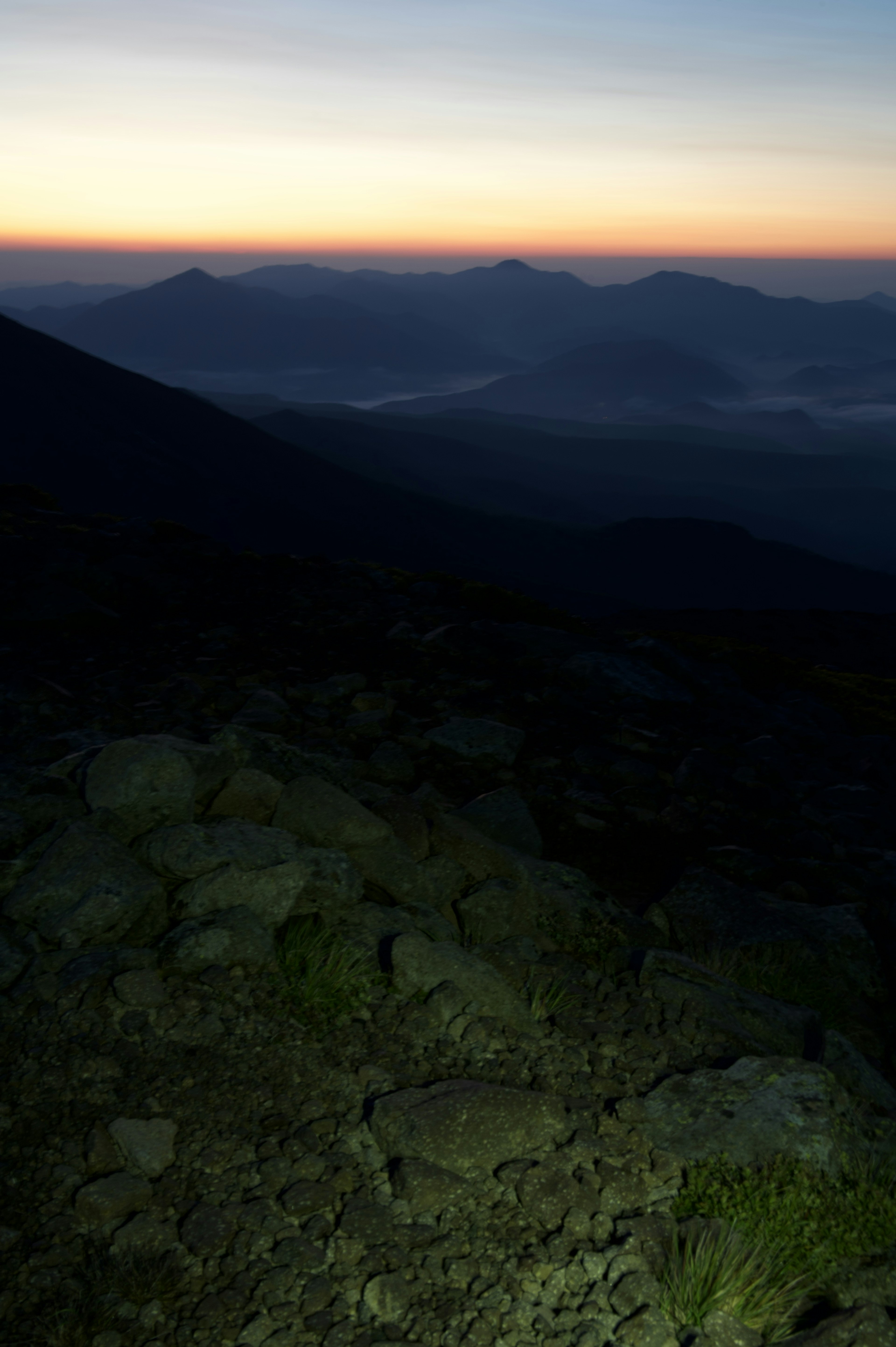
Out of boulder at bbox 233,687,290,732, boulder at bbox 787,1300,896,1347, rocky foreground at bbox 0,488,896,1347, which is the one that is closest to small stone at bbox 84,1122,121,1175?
rocky foreground at bbox 0,488,896,1347

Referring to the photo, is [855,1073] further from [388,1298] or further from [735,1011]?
[388,1298]

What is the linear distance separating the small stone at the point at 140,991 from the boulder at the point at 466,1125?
1.55 meters

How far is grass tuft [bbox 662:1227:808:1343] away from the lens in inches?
156

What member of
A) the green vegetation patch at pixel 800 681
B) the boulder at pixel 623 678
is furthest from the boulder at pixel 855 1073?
the green vegetation patch at pixel 800 681

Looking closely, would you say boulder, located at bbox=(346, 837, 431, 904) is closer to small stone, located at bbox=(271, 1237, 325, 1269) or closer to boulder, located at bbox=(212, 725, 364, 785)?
boulder, located at bbox=(212, 725, 364, 785)

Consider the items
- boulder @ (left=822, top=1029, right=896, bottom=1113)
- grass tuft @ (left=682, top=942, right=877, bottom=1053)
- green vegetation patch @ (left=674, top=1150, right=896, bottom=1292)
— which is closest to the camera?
green vegetation patch @ (left=674, top=1150, right=896, bottom=1292)

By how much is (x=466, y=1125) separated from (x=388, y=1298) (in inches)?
38.4

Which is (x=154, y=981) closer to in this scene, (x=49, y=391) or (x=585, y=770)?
(x=585, y=770)

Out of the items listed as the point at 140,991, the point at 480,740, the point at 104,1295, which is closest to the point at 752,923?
the point at 480,740

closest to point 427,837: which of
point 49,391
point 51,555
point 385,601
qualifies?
point 385,601

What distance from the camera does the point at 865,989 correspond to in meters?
8.84

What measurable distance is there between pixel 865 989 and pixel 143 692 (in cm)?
976

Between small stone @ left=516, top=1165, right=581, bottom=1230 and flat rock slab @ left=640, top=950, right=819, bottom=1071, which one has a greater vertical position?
small stone @ left=516, top=1165, right=581, bottom=1230

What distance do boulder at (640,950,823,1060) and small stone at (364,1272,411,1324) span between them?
8.87 feet
